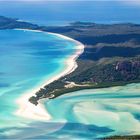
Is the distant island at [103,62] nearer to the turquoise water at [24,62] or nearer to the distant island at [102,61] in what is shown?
the distant island at [102,61]

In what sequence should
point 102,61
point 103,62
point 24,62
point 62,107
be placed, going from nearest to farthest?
point 62,107, point 103,62, point 102,61, point 24,62

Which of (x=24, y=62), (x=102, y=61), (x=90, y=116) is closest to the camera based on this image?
(x=90, y=116)

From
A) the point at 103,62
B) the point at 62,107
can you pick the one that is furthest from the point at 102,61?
the point at 62,107

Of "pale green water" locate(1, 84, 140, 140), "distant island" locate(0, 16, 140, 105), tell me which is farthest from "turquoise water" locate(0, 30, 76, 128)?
"pale green water" locate(1, 84, 140, 140)

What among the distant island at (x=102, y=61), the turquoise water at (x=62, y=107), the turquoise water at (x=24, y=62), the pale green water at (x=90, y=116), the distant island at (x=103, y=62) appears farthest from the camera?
the distant island at (x=102, y=61)

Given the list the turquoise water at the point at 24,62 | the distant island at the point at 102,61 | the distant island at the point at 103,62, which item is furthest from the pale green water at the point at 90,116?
the turquoise water at the point at 24,62

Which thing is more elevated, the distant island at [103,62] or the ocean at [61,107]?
the distant island at [103,62]

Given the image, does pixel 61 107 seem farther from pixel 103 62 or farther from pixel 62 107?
pixel 103 62

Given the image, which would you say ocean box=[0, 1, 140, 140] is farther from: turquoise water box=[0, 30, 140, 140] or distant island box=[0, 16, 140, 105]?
distant island box=[0, 16, 140, 105]

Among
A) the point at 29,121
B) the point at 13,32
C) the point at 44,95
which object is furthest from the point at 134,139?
the point at 13,32
